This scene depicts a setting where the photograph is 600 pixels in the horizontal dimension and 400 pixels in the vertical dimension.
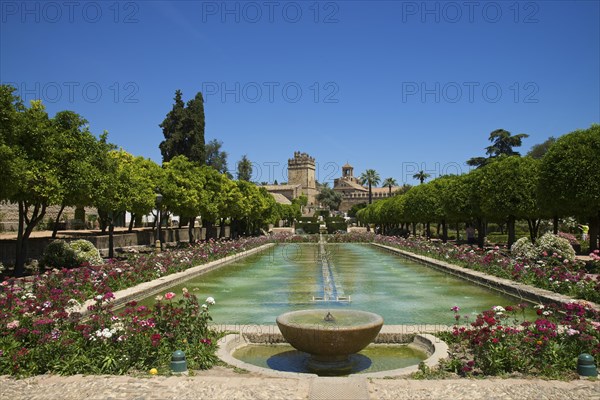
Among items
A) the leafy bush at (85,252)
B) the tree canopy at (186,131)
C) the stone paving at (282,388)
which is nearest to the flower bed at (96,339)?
the stone paving at (282,388)

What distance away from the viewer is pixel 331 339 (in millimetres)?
5898

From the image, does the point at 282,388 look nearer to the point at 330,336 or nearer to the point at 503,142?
the point at 330,336

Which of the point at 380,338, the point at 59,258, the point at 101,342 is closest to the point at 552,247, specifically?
the point at 380,338

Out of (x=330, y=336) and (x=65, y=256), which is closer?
(x=330, y=336)

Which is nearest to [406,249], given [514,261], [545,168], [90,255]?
[545,168]

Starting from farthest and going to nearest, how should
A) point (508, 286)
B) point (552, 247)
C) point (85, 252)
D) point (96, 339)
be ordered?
point (85, 252) → point (552, 247) → point (508, 286) → point (96, 339)

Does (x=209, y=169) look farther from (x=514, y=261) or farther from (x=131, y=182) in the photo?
(x=514, y=261)

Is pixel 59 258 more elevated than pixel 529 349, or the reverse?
pixel 59 258

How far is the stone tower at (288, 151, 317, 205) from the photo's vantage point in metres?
141

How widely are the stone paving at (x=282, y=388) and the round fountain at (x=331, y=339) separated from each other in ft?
2.09

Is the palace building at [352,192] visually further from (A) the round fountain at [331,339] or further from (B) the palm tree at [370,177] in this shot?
(A) the round fountain at [331,339]

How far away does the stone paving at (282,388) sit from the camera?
4.94 meters

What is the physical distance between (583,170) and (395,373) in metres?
13.3

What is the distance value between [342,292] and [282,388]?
7.93 meters
